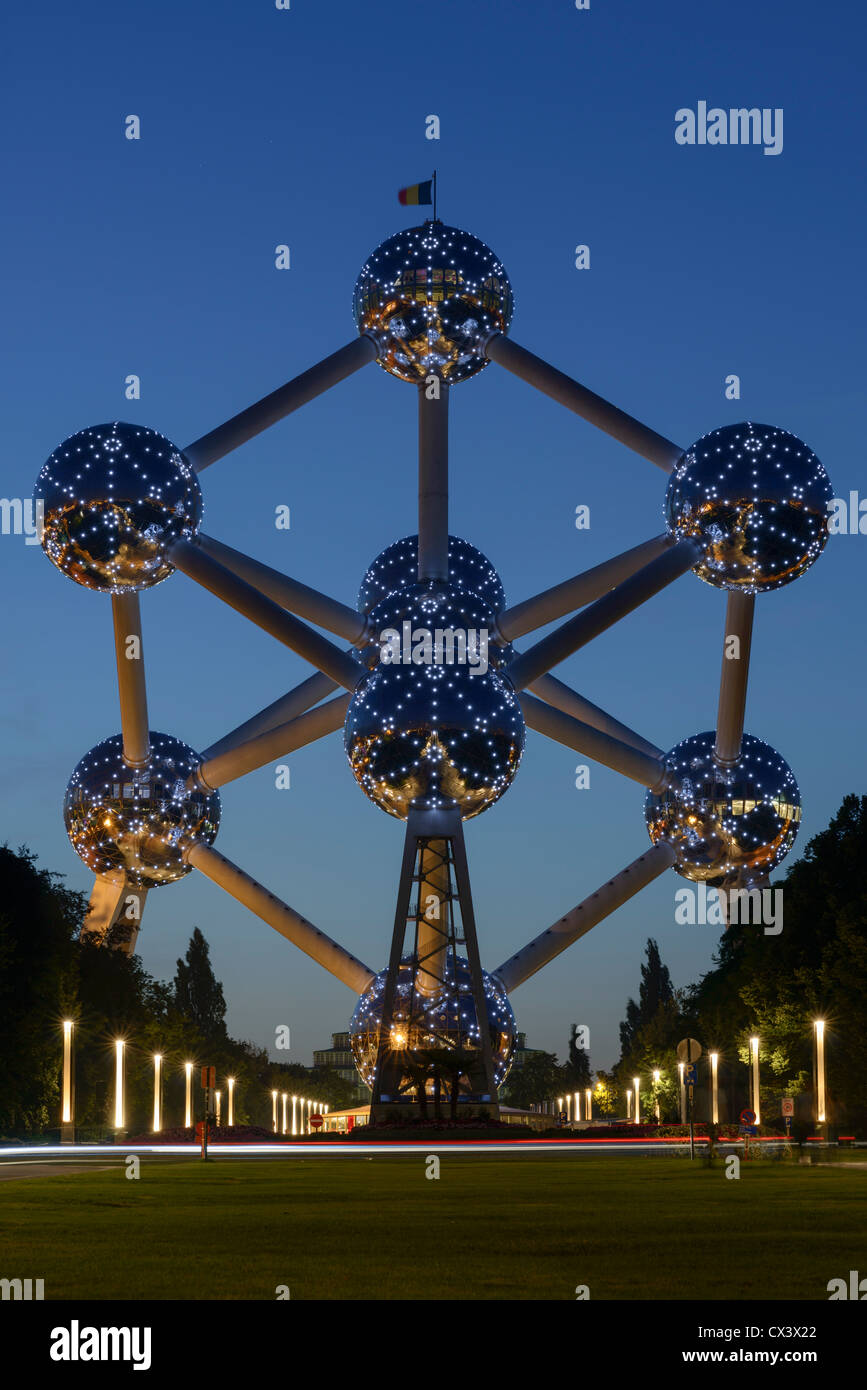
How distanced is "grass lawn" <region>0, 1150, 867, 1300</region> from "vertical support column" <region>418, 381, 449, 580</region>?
20659mm

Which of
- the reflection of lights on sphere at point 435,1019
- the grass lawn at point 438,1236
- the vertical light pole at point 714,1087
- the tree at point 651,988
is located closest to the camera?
the grass lawn at point 438,1236

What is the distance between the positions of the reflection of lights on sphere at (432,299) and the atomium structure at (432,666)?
6 cm

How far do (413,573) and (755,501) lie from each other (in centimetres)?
939

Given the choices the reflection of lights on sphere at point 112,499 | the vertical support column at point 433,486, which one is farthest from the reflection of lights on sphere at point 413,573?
the reflection of lights on sphere at point 112,499

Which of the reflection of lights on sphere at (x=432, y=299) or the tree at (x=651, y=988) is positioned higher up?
the reflection of lights on sphere at (x=432, y=299)

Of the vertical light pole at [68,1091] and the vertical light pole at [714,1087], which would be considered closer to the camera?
the vertical light pole at [68,1091]

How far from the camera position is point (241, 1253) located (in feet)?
30.9

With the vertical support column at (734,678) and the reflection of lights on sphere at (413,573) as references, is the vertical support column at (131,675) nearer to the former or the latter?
the reflection of lights on sphere at (413,573)

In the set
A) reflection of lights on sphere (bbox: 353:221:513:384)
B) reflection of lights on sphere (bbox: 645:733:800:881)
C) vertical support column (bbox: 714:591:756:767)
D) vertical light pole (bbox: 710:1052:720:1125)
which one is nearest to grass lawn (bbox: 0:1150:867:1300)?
vertical support column (bbox: 714:591:756:767)

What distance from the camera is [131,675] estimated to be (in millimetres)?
39156

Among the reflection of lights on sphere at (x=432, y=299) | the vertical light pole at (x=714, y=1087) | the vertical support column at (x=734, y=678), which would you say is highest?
the reflection of lights on sphere at (x=432, y=299)

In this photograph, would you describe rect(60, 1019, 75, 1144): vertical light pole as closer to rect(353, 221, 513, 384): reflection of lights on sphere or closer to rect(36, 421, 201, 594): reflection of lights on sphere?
rect(36, 421, 201, 594): reflection of lights on sphere

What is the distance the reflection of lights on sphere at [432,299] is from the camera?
1500 inches

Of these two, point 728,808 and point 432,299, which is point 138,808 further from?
point 728,808
